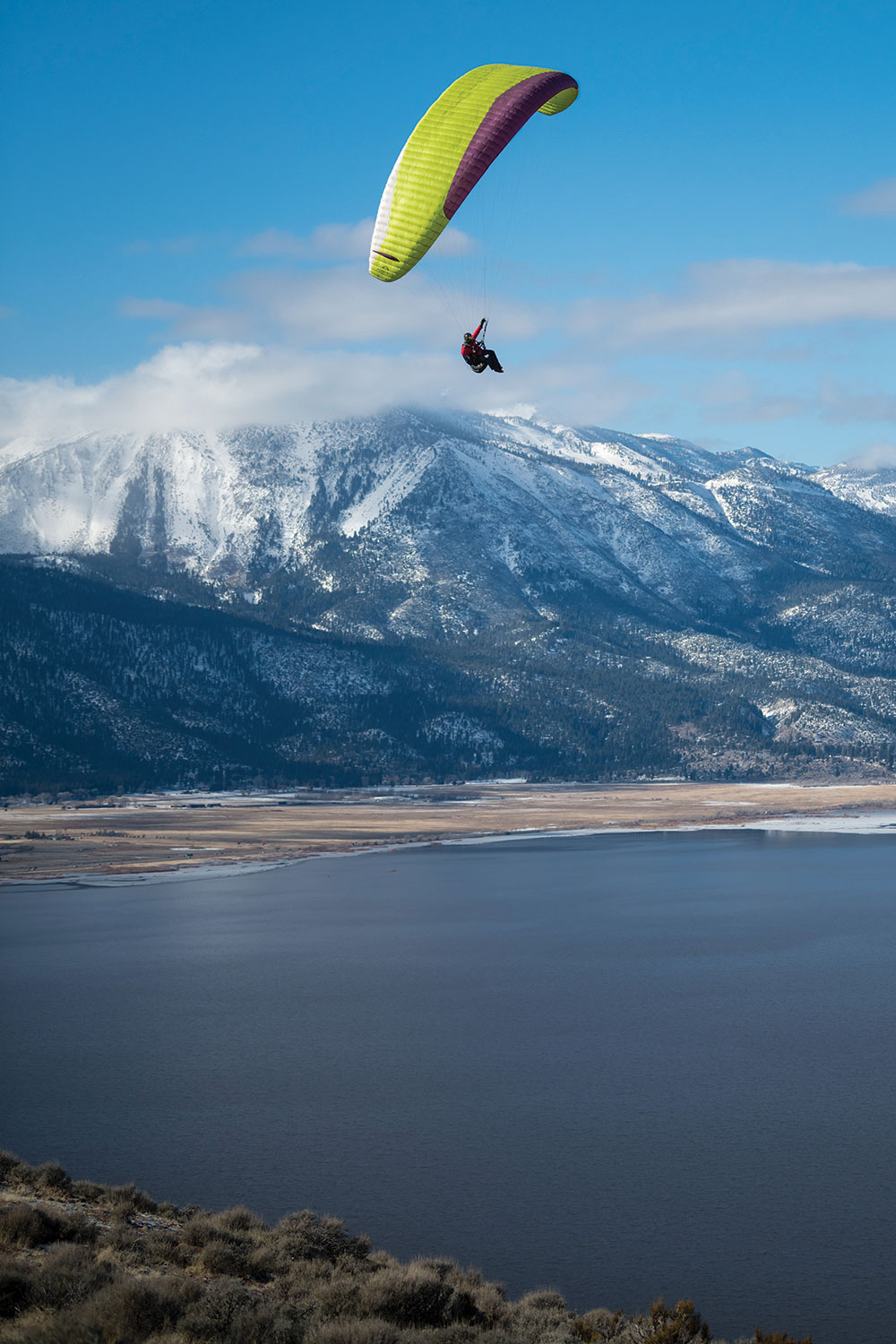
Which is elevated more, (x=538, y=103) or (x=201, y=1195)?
(x=538, y=103)

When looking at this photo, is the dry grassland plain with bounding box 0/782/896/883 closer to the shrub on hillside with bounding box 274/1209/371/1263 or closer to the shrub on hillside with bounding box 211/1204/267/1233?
the shrub on hillside with bounding box 211/1204/267/1233

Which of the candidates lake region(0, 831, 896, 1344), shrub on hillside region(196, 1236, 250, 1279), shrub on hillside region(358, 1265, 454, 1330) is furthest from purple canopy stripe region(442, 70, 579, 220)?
shrub on hillside region(358, 1265, 454, 1330)

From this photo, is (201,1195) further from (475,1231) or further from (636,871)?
(636,871)

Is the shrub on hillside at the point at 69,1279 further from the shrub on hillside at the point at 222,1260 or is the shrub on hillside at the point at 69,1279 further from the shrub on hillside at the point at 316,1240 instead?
the shrub on hillside at the point at 316,1240

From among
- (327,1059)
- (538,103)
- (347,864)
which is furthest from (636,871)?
(538,103)

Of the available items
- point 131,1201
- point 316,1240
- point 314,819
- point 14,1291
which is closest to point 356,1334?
point 14,1291

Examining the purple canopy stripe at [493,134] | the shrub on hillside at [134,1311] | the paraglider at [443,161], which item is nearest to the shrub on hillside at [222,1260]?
the shrub on hillside at [134,1311]
